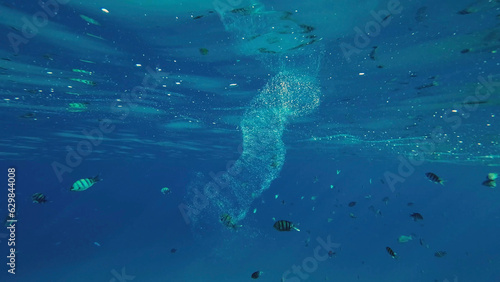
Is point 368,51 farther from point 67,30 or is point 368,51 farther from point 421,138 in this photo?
point 421,138

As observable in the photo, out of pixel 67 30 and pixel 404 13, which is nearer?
pixel 404 13

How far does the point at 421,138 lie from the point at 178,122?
20.8 m

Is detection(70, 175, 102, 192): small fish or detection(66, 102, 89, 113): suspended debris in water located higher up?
detection(66, 102, 89, 113): suspended debris in water

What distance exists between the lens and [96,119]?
77.2 ft

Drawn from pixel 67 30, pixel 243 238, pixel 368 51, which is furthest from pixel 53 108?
pixel 243 238
